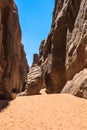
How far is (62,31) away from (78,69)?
9.25 metres

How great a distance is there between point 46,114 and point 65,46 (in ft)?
56.8

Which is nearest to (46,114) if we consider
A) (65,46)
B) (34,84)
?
(65,46)

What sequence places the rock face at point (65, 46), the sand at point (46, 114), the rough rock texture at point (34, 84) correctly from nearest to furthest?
1. the sand at point (46, 114)
2. the rock face at point (65, 46)
3. the rough rock texture at point (34, 84)

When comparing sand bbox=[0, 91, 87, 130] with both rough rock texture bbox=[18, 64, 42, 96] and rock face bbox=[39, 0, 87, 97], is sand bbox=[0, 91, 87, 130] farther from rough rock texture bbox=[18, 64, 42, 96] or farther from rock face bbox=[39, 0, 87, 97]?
rough rock texture bbox=[18, 64, 42, 96]

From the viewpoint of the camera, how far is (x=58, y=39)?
31016 mm

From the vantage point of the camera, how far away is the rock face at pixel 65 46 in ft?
76.3

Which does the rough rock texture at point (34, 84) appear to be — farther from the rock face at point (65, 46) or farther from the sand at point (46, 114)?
the sand at point (46, 114)

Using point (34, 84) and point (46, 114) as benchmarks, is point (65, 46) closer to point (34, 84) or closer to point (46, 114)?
point (34, 84)

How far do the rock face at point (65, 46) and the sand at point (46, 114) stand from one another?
7054 mm

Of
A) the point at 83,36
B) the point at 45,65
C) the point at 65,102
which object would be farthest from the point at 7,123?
the point at 45,65

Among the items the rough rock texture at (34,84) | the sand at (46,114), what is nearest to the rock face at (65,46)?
the rough rock texture at (34,84)

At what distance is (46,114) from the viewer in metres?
13.4

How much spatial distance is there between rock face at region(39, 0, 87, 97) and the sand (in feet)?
23.1

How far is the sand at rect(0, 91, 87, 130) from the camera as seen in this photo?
11.4 metres
